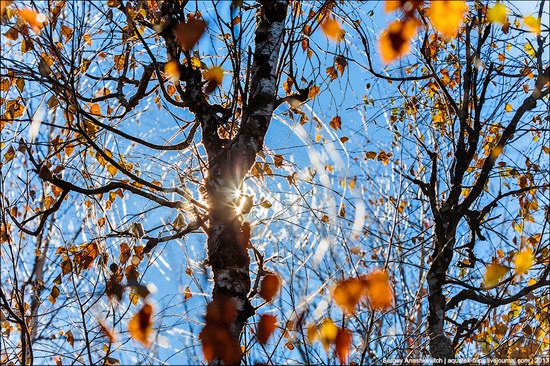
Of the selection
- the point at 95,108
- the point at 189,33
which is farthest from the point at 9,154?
the point at 189,33

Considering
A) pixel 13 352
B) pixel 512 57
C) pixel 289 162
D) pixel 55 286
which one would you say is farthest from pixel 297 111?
pixel 13 352

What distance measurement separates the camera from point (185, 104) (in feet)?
12.2

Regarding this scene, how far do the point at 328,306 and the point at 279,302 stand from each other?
0.36 metres

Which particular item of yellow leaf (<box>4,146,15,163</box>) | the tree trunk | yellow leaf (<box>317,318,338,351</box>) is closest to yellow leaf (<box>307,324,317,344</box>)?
yellow leaf (<box>317,318,338,351</box>)

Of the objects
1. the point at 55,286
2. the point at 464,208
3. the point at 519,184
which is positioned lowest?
the point at 55,286

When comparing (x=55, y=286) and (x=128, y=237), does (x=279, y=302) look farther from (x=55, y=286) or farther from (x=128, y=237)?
(x=55, y=286)

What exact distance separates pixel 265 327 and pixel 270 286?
0.26 meters

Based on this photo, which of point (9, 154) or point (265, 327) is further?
point (9, 154)

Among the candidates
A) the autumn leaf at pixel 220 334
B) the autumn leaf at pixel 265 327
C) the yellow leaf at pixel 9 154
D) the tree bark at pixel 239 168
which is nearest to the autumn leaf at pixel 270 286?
the autumn leaf at pixel 265 327

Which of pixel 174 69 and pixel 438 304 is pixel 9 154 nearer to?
pixel 174 69

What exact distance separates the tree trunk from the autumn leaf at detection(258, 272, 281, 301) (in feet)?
5.26

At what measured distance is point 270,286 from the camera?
11.6 ft

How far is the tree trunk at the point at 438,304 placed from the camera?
4469mm

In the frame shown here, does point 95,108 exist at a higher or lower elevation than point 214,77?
higher
